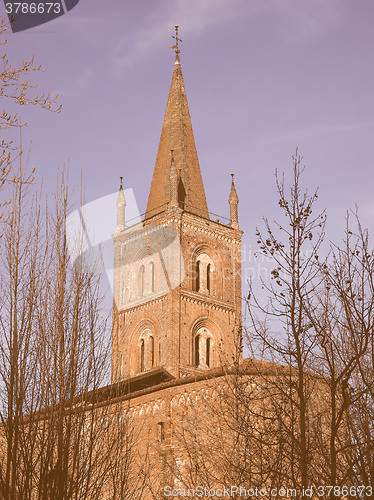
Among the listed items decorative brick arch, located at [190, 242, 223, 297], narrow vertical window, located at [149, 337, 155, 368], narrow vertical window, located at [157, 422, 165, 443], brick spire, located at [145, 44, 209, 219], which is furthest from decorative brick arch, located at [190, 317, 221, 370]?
narrow vertical window, located at [157, 422, 165, 443]

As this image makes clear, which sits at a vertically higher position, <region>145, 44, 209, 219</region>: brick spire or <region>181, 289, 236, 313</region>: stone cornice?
<region>145, 44, 209, 219</region>: brick spire

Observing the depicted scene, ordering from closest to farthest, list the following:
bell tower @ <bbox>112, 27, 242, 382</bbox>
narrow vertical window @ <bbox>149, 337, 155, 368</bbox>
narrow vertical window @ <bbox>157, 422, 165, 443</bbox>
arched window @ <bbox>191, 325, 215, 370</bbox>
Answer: narrow vertical window @ <bbox>157, 422, 165, 443</bbox>, bell tower @ <bbox>112, 27, 242, 382</bbox>, arched window @ <bbox>191, 325, 215, 370</bbox>, narrow vertical window @ <bbox>149, 337, 155, 368</bbox>

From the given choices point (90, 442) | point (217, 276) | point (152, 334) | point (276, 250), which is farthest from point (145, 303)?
point (276, 250)

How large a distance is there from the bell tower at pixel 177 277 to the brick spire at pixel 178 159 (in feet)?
0.21

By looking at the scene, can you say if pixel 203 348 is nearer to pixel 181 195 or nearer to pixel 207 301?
pixel 207 301

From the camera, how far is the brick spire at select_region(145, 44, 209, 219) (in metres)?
42.0

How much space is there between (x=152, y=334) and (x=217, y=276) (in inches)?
195

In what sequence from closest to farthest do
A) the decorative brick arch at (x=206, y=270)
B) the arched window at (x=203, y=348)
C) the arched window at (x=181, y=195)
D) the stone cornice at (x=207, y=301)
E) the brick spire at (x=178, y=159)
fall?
1. the arched window at (x=203, y=348)
2. the stone cornice at (x=207, y=301)
3. the decorative brick arch at (x=206, y=270)
4. the arched window at (x=181, y=195)
5. the brick spire at (x=178, y=159)

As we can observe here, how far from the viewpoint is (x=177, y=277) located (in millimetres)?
39344

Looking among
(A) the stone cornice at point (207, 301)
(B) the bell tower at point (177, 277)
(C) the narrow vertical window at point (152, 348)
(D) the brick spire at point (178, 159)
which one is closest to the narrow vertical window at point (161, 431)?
(B) the bell tower at point (177, 277)

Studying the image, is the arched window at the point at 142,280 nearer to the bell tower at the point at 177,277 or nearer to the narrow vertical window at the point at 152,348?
the bell tower at the point at 177,277

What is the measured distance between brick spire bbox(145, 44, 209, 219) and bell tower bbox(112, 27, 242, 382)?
0.21 ft

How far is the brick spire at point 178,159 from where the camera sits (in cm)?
4203

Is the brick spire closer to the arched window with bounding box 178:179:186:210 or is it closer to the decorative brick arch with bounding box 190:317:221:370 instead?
the arched window with bounding box 178:179:186:210
